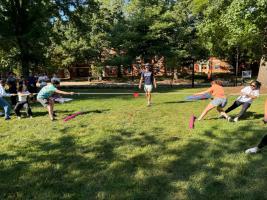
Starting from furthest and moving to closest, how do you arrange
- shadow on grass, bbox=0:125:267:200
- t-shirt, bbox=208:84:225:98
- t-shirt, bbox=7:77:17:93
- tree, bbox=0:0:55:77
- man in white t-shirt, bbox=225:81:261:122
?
tree, bbox=0:0:55:77 → t-shirt, bbox=7:77:17:93 → t-shirt, bbox=208:84:225:98 → man in white t-shirt, bbox=225:81:261:122 → shadow on grass, bbox=0:125:267:200

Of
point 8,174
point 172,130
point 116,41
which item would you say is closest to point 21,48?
point 116,41

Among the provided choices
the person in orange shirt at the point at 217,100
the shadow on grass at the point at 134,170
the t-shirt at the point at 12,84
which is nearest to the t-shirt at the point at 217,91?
the person in orange shirt at the point at 217,100

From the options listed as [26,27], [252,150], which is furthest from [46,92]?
[26,27]

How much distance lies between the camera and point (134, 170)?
590 centimetres

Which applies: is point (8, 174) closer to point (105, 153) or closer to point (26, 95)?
point (105, 153)

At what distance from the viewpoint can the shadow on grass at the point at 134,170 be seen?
497 centimetres

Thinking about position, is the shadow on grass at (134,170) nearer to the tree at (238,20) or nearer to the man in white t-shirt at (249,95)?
the man in white t-shirt at (249,95)

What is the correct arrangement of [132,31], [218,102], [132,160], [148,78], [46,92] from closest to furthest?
[132,160], [218,102], [46,92], [148,78], [132,31]

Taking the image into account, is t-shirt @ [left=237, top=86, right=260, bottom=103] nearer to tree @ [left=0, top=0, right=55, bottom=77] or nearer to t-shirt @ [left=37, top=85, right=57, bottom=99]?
t-shirt @ [left=37, top=85, right=57, bottom=99]

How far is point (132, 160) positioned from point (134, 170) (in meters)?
0.54

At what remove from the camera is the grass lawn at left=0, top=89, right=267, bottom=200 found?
504 centimetres

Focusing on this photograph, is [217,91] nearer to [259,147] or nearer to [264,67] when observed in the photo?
[259,147]

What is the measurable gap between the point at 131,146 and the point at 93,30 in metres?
39.6

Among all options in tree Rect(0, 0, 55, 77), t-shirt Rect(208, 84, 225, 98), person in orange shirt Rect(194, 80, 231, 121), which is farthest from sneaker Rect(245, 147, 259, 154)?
tree Rect(0, 0, 55, 77)
